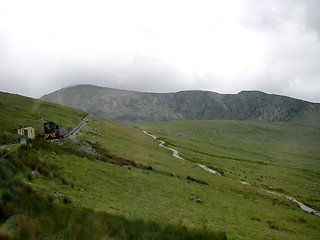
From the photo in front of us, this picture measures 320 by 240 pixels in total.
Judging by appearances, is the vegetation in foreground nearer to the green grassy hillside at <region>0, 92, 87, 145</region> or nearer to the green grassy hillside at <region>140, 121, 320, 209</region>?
the green grassy hillside at <region>0, 92, 87, 145</region>

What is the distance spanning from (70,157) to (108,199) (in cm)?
1226

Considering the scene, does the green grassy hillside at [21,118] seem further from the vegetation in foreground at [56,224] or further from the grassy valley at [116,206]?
the vegetation in foreground at [56,224]

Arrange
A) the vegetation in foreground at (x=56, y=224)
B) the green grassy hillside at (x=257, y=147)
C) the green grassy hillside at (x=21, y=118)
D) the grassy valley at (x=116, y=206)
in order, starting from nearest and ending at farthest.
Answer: the vegetation in foreground at (x=56, y=224) → the grassy valley at (x=116, y=206) → the green grassy hillside at (x=21, y=118) → the green grassy hillside at (x=257, y=147)

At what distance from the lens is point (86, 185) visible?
20391 millimetres

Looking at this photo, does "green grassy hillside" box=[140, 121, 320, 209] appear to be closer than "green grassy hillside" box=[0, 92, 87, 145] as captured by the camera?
No

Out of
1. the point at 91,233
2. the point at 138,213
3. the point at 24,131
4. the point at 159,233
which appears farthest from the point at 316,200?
the point at 24,131

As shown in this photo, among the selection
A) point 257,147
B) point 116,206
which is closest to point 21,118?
point 116,206

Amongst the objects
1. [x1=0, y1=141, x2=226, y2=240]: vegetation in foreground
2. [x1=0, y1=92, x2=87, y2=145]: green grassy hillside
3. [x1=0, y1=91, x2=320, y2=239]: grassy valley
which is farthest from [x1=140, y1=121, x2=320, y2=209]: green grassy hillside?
[x1=0, y1=141, x2=226, y2=240]: vegetation in foreground

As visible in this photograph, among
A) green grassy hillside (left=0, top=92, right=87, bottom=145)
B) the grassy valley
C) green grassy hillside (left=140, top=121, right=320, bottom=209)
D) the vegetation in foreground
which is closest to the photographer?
the vegetation in foreground

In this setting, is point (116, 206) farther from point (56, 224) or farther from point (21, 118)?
point (21, 118)

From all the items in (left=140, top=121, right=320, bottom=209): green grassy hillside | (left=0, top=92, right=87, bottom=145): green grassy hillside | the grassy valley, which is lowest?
(left=140, top=121, right=320, bottom=209): green grassy hillside

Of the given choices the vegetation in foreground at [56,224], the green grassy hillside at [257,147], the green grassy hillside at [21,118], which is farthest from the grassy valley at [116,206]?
the green grassy hillside at [257,147]

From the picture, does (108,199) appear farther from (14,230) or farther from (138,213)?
(14,230)

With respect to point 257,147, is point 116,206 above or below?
above
